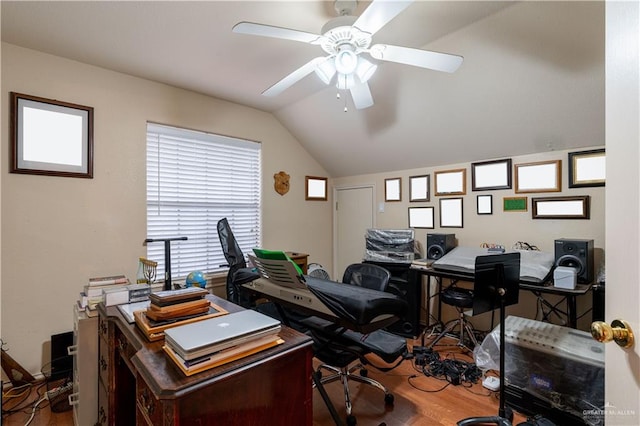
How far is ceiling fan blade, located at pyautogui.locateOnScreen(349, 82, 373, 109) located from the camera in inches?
78.2

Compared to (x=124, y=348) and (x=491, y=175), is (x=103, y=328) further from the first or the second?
(x=491, y=175)

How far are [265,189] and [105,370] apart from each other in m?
2.51

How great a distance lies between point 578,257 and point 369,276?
1602 millimetres

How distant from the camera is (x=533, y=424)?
1.57m

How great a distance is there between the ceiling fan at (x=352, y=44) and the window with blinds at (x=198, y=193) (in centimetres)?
173

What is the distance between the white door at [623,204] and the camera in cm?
67

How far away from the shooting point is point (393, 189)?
3.76 metres

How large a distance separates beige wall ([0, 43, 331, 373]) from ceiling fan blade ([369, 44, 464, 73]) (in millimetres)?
2234

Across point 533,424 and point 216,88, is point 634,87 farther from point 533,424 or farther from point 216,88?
point 216,88

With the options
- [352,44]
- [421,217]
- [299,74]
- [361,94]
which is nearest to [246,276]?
[299,74]

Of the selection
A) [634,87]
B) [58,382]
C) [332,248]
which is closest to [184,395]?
[634,87]

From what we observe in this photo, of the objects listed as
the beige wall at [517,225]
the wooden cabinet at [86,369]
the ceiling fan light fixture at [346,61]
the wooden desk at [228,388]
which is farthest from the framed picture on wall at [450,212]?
the wooden cabinet at [86,369]

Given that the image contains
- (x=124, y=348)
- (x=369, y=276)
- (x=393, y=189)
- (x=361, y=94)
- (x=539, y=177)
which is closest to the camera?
(x=124, y=348)

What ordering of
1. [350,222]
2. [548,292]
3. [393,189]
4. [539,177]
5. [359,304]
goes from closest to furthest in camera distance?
1. [359,304]
2. [548,292]
3. [539,177]
4. [393,189]
5. [350,222]
